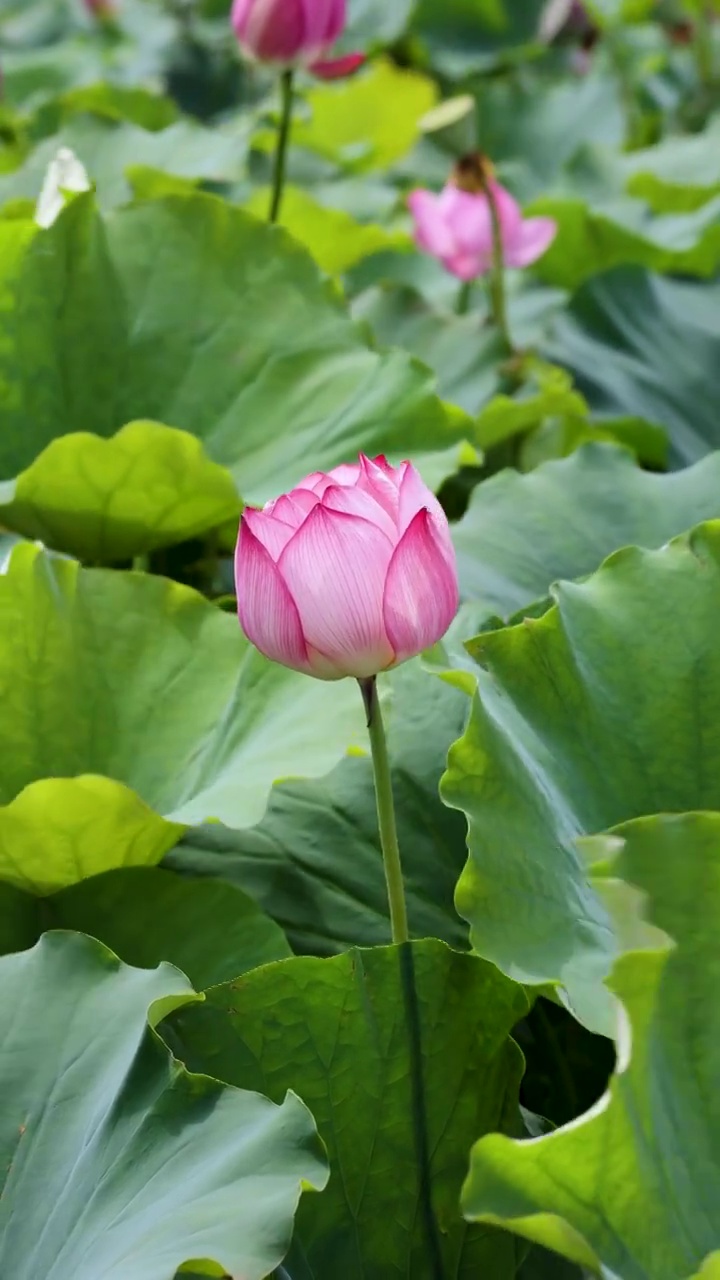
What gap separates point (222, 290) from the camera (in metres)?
1.21

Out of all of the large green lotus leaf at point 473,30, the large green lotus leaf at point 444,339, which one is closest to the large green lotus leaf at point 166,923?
the large green lotus leaf at point 444,339

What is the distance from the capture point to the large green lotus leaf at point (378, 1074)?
0.66 metres

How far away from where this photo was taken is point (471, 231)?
1.54 meters

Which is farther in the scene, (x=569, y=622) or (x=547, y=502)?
(x=547, y=502)

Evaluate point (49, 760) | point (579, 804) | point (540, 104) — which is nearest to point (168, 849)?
point (49, 760)

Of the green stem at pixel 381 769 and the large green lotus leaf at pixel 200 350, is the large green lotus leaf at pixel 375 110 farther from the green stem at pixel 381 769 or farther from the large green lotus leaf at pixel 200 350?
the green stem at pixel 381 769

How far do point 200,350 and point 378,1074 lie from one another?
699 mm

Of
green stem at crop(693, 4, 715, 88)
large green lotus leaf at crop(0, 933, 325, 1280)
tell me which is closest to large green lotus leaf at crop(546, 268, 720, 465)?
large green lotus leaf at crop(0, 933, 325, 1280)

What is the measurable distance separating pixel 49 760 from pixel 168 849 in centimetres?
10

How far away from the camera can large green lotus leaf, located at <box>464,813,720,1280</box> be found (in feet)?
1.69

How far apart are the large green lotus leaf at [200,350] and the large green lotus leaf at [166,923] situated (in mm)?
415

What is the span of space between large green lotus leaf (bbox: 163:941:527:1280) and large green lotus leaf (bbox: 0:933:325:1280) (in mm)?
46

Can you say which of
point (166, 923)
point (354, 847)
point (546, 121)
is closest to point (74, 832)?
point (166, 923)

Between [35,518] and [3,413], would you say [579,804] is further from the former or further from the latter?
→ [3,413]
